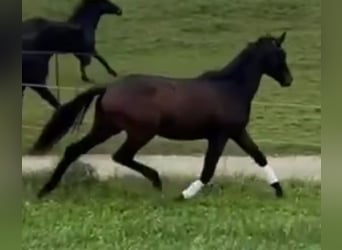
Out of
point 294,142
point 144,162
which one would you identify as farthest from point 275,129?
point 144,162

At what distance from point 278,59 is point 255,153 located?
0.46m

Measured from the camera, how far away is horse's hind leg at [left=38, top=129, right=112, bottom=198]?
27.6ft

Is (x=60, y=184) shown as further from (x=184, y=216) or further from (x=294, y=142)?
(x=294, y=142)

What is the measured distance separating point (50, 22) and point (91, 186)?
2.62 ft

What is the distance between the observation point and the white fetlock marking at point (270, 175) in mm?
8391

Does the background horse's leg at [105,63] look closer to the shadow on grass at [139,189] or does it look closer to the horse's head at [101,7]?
the horse's head at [101,7]

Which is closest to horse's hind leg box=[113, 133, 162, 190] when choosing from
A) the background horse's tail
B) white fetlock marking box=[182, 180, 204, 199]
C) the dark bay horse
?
the dark bay horse

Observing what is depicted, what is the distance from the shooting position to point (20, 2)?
27.3 ft

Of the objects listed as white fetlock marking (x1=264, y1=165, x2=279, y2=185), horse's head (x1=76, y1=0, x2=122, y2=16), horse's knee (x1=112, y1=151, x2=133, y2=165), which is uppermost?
horse's head (x1=76, y1=0, x2=122, y2=16)

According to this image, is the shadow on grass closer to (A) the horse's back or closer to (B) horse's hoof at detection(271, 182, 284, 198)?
(B) horse's hoof at detection(271, 182, 284, 198)

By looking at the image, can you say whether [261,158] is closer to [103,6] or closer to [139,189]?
[139,189]

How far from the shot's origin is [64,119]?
27.6 ft

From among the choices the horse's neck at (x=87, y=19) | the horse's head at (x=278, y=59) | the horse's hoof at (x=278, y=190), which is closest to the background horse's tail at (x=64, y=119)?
the horse's neck at (x=87, y=19)

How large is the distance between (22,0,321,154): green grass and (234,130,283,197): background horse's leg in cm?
4
